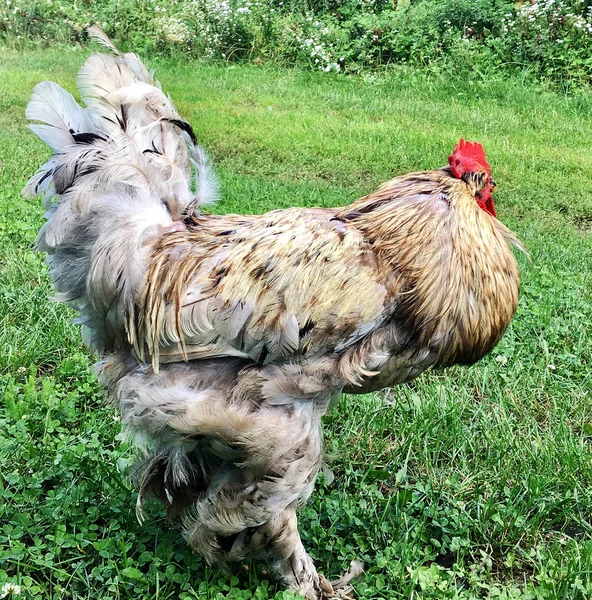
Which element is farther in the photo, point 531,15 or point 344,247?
point 531,15

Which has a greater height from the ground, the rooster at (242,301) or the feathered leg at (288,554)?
the rooster at (242,301)

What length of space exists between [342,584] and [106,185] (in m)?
2.12

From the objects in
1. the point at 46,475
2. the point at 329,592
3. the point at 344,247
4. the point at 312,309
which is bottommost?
the point at 329,592

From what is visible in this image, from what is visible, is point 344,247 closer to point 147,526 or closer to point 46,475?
point 147,526

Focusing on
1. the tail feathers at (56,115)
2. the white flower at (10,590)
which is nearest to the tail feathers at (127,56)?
the tail feathers at (56,115)

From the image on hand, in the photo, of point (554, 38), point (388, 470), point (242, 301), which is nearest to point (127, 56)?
point (242, 301)

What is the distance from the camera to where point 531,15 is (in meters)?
10.5

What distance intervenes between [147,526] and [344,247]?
175 cm

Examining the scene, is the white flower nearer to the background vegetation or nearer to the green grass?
the green grass

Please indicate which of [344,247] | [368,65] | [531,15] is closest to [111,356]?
[344,247]

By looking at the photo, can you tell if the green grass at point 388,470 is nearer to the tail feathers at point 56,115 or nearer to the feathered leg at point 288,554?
the feathered leg at point 288,554

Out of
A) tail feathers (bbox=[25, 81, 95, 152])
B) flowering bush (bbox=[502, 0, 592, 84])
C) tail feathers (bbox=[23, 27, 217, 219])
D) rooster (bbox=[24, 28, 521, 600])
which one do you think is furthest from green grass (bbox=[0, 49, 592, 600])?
flowering bush (bbox=[502, 0, 592, 84])

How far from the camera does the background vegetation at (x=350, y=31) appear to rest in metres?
10.2

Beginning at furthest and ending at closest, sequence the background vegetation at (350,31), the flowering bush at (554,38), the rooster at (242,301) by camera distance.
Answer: the background vegetation at (350,31) → the flowering bush at (554,38) → the rooster at (242,301)
